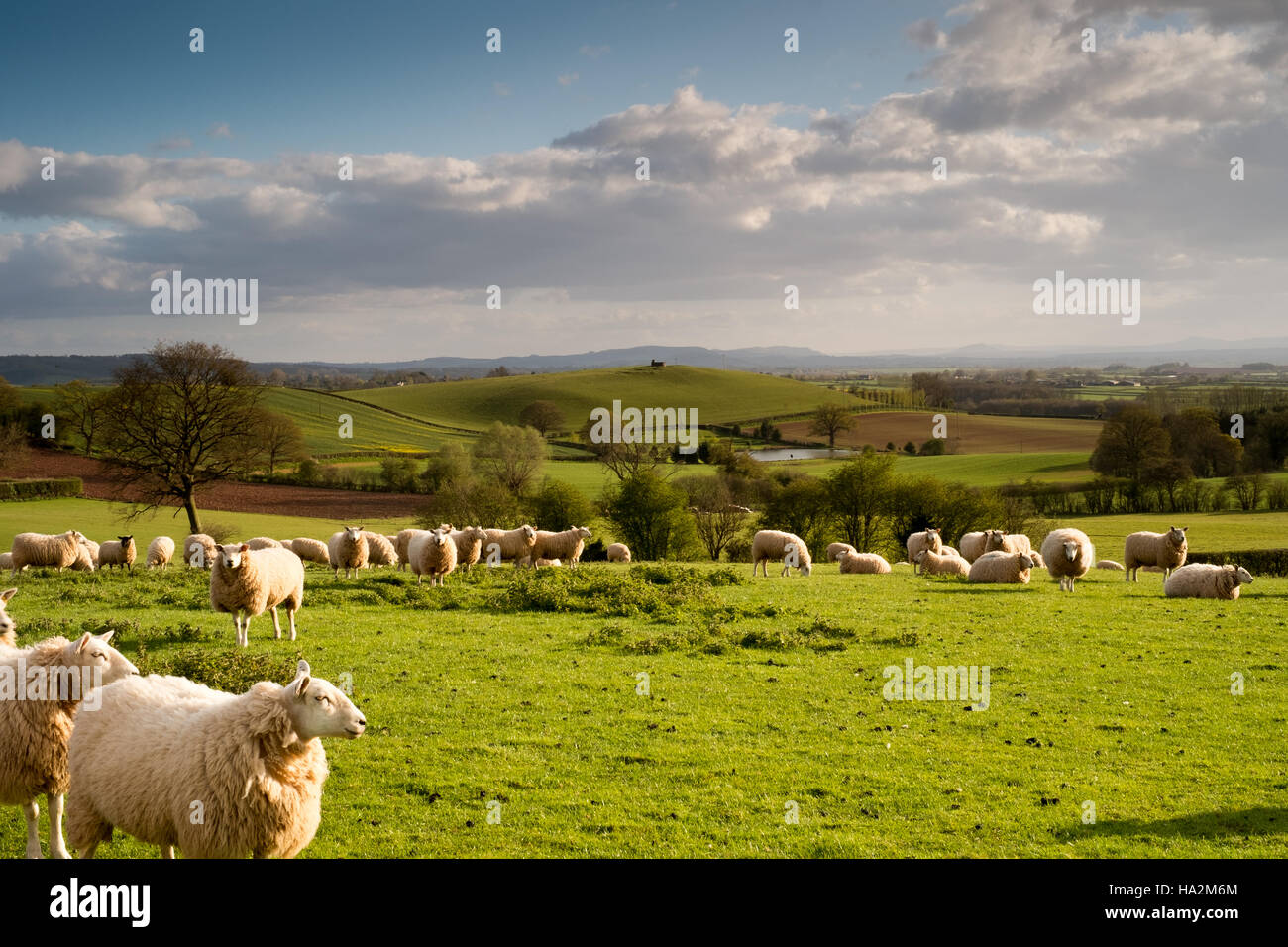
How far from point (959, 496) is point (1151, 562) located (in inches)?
1218

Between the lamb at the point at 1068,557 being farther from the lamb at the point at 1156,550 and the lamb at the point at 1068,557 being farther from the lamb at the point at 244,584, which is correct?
the lamb at the point at 244,584

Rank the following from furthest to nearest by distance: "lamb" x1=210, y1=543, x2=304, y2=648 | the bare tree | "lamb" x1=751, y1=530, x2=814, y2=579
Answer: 1. the bare tree
2. "lamb" x1=751, y1=530, x2=814, y2=579
3. "lamb" x1=210, y1=543, x2=304, y2=648

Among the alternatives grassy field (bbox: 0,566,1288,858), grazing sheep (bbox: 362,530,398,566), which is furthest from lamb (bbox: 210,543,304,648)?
grazing sheep (bbox: 362,530,398,566)

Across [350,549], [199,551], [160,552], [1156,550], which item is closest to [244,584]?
[350,549]

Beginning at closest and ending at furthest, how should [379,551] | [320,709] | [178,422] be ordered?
[320,709]
[379,551]
[178,422]

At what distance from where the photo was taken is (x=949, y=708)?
13.8m

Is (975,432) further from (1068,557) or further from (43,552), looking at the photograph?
(43,552)

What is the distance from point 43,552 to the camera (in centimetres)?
3183

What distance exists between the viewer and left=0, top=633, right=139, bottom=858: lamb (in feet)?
27.3

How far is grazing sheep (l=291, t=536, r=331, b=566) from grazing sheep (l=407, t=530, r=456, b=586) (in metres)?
12.1

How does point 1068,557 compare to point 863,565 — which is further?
point 863,565

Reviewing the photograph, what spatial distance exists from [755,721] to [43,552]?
1205 inches

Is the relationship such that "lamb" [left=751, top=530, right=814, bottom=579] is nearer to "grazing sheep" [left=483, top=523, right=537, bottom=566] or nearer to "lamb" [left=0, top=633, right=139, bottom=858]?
"grazing sheep" [left=483, top=523, right=537, bottom=566]
